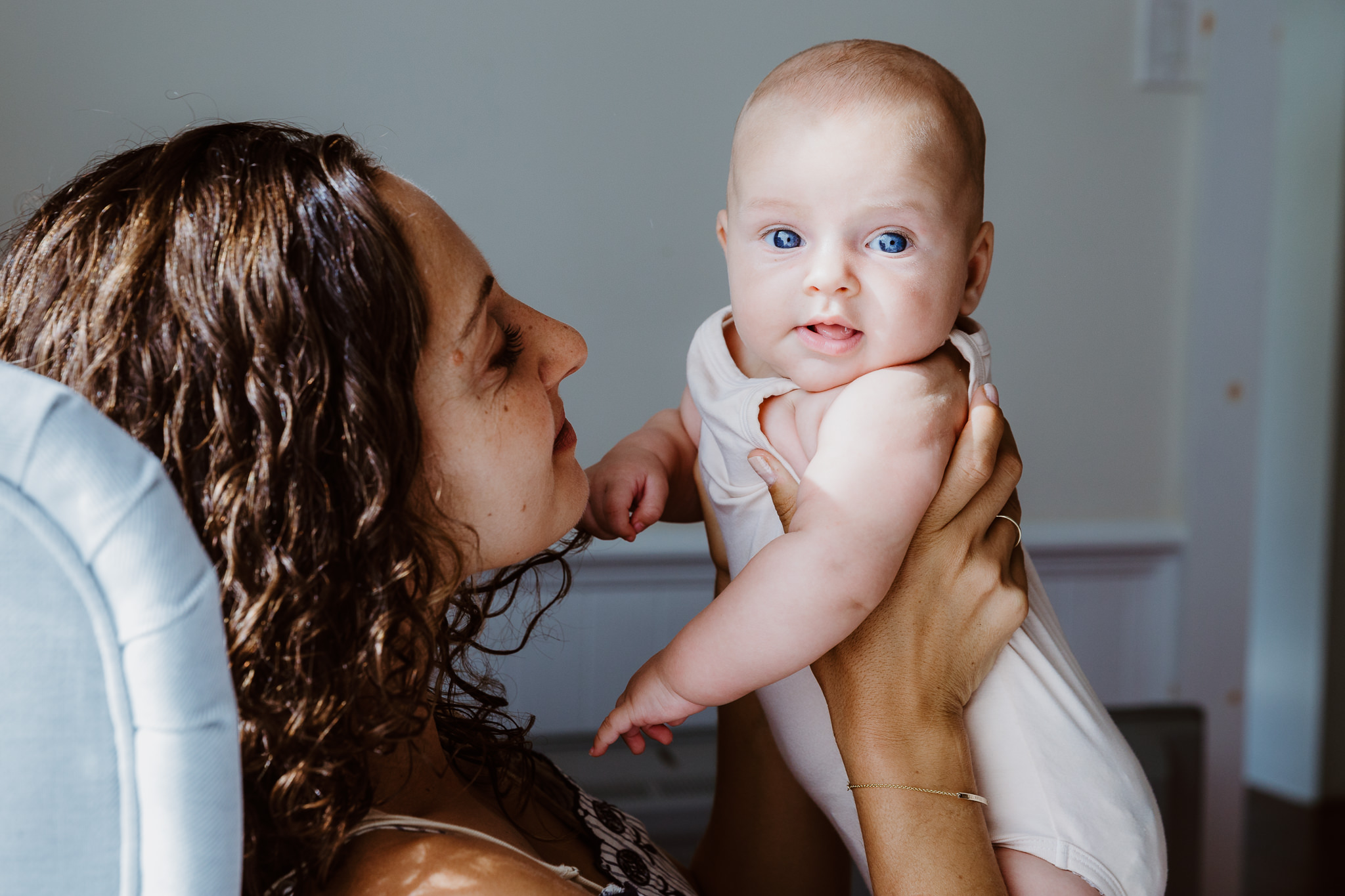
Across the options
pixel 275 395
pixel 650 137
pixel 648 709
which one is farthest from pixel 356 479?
pixel 650 137

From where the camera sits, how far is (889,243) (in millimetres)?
851

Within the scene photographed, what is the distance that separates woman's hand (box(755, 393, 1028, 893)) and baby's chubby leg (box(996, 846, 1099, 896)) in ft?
0.15

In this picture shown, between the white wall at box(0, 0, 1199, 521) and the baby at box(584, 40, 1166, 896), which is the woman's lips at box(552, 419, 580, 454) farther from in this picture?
the white wall at box(0, 0, 1199, 521)

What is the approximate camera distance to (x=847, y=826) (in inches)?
36.4

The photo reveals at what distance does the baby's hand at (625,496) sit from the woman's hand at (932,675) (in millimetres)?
172

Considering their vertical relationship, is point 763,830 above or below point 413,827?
below

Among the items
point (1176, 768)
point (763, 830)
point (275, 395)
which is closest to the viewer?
point (275, 395)

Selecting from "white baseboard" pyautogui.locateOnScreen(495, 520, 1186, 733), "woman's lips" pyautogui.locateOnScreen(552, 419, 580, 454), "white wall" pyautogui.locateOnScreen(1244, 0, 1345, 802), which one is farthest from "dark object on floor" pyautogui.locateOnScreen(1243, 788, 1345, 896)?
"woman's lips" pyautogui.locateOnScreen(552, 419, 580, 454)

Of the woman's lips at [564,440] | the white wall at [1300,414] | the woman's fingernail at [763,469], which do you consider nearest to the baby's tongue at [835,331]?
the woman's fingernail at [763,469]

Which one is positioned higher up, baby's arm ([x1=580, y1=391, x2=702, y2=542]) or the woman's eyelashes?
the woman's eyelashes

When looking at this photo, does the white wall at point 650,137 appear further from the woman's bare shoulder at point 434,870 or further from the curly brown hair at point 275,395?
the woman's bare shoulder at point 434,870

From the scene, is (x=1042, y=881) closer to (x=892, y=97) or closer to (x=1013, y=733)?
(x=1013, y=733)

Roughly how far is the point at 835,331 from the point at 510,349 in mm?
264

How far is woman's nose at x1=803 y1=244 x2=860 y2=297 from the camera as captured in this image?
0.83 m
